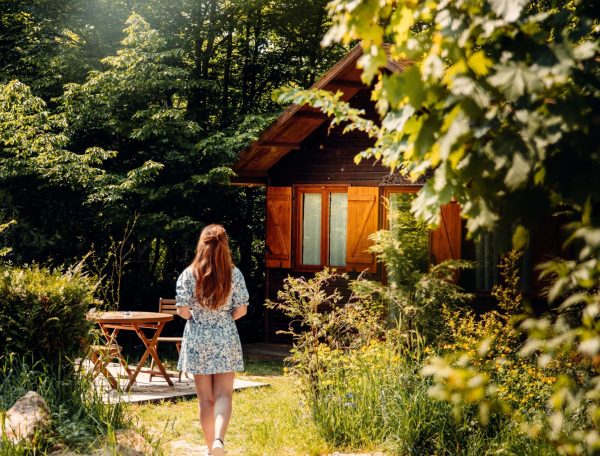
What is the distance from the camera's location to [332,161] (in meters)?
13.3

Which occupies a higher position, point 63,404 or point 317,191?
point 317,191

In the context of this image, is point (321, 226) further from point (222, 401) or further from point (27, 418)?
point (27, 418)

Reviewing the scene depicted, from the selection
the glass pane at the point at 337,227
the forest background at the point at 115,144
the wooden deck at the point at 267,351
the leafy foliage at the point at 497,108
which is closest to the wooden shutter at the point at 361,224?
the glass pane at the point at 337,227

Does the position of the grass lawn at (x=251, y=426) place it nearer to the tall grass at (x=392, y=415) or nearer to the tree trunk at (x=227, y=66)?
the tall grass at (x=392, y=415)

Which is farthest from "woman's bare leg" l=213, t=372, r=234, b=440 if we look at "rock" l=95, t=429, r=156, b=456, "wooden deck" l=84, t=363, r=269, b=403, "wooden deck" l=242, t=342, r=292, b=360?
"wooden deck" l=242, t=342, r=292, b=360

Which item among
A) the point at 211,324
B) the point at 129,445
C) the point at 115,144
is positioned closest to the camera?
the point at 129,445

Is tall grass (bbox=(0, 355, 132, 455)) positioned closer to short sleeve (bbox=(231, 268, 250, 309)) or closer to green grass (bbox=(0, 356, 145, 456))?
green grass (bbox=(0, 356, 145, 456))

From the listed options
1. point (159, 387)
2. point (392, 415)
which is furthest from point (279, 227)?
point (392, 415)

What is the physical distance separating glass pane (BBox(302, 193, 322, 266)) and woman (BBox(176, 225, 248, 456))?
23.8ft

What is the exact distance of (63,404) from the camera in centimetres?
609

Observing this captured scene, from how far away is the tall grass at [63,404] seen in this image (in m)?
5.62

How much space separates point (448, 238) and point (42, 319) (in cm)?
670

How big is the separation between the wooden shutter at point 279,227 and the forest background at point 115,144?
87 centimetres

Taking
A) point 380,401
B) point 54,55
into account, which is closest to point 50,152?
point 54,55
